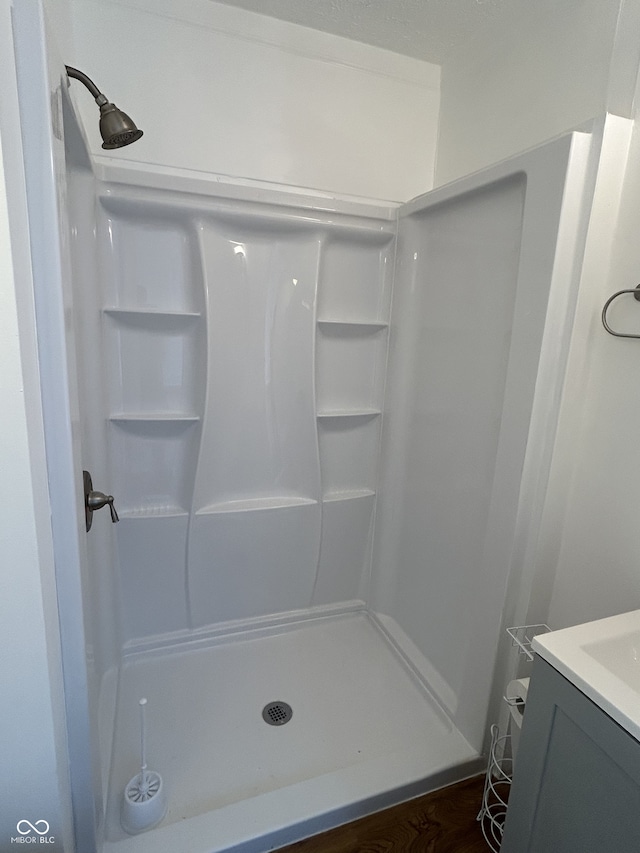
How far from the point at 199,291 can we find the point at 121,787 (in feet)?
5.34

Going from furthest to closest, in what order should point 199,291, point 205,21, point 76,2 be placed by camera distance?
point 199,291
point 205,21
point 76,2

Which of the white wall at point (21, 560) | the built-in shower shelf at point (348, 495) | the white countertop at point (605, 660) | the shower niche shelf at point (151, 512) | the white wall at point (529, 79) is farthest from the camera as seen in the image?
the built-in shower shelf at point (348, 495)

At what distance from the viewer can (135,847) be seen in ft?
4.00

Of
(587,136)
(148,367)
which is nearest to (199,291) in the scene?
(148,367)

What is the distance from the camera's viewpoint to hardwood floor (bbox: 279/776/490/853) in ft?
4.32

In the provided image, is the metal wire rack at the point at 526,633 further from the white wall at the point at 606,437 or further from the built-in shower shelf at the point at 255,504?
the built-in shower shelf at the point at 255,504

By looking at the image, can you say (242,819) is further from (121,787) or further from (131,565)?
(131,565)

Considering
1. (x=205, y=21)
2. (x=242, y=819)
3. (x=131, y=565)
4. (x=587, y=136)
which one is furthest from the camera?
(x=131, y=565)

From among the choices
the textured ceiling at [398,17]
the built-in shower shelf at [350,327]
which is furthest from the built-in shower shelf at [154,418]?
the textured ceiling at [398,17]

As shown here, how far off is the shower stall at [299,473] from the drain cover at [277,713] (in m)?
0.03

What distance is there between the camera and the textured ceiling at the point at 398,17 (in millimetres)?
1545

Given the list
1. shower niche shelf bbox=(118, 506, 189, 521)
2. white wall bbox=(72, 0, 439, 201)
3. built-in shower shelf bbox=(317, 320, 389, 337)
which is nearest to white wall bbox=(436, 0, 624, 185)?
white wall bbox=(72, 0, 439, 201)

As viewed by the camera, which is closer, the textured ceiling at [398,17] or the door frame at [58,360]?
the door frame at [58,360]

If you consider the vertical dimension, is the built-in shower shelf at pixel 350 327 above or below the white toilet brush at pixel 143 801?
above
